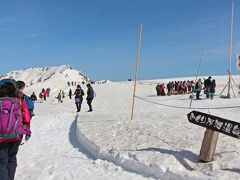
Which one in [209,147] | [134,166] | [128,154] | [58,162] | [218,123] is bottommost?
[58,162]

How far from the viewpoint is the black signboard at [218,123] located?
648 cm

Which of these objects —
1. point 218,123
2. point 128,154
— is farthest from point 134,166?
point 218,123

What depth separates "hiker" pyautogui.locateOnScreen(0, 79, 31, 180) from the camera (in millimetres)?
5344

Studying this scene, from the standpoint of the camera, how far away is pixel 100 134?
10930 mm

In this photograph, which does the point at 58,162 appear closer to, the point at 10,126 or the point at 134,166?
the point at 134,166

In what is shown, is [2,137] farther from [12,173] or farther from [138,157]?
[138,157]

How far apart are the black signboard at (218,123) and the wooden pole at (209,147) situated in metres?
0.19

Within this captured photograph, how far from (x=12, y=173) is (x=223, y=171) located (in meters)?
3.87

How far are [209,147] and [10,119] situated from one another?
3.96 metres

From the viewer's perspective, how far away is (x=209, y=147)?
22.5ft

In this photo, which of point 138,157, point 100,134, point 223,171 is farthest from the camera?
point 100,134

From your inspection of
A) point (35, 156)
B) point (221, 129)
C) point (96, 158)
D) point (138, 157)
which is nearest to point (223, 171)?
point (221, 129)

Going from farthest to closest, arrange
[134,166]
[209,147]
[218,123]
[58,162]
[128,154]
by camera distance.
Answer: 1. [58,162]
2. [128,154]
3. [134,166]
4. [209,147]
5. [218,123]

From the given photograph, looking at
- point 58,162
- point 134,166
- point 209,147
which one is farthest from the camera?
point 58,162
